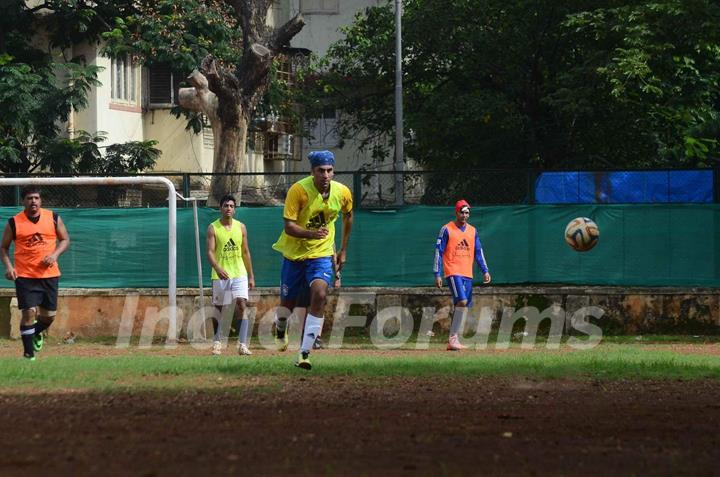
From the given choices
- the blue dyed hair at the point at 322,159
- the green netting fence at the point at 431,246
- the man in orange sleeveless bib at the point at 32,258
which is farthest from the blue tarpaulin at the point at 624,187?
the blue dyed hair at the point at 322,159

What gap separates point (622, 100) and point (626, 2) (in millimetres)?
2910

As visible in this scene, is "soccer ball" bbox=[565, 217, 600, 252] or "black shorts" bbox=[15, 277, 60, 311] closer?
"black shorts" bbox=[15, 277, 60, 311]

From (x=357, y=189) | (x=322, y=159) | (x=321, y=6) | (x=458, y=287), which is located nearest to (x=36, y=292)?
(x=322, y=159)

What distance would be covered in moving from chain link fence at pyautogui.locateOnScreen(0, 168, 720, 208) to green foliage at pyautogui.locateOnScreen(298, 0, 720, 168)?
184 cm

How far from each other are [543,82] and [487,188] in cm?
1078

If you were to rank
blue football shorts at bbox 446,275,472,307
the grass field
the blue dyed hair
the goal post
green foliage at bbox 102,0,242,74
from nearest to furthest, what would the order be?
1. the grass field
2. the blue dyed hair
3. blue football shorts at bbox 446,275,472,307
4. the goal post
5. green foliage at bbox 102,0,242,74

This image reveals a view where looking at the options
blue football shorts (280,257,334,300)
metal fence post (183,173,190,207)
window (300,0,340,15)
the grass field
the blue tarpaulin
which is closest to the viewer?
the grass field

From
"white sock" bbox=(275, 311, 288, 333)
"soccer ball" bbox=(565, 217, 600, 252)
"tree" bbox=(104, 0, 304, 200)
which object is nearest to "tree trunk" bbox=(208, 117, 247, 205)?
"tree" bbox=(104, 0, 304, 200)

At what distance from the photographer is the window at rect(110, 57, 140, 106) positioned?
1556 inches

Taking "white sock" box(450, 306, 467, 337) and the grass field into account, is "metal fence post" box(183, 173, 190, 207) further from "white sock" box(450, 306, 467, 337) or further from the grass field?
the grass field

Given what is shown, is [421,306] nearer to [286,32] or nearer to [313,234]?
[286,32]

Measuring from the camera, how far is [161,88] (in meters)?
41.2

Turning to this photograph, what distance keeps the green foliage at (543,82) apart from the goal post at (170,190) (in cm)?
870

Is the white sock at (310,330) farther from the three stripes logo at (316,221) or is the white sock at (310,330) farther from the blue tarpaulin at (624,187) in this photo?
the blue tarpaulin at (624,187)
